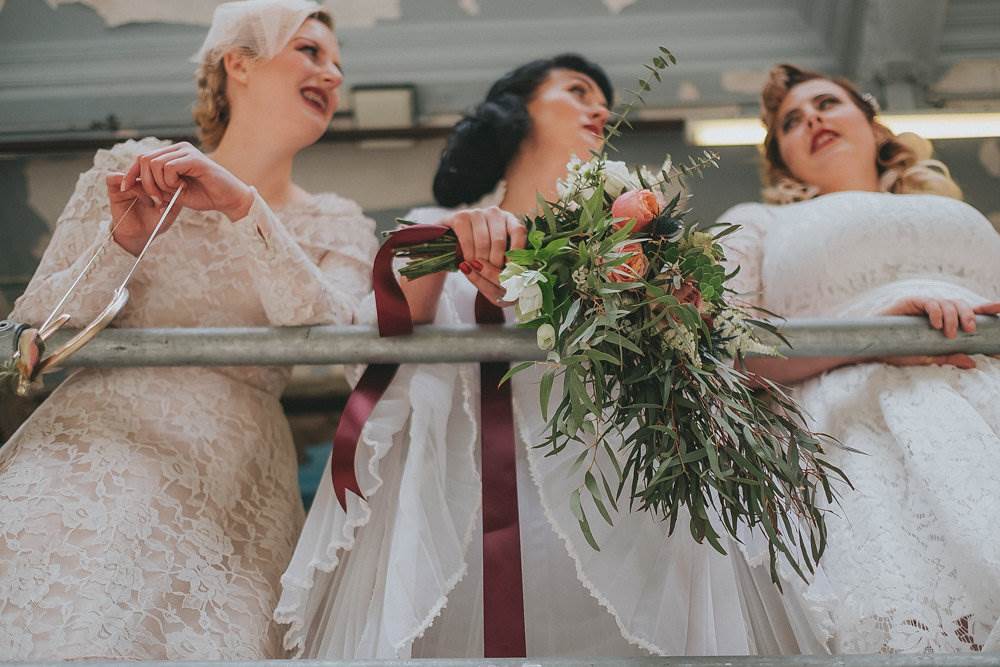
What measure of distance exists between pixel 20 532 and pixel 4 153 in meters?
2.55

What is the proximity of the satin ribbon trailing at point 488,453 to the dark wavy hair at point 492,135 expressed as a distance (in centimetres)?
105

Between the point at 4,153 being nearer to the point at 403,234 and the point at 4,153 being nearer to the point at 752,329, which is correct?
the point at 403,234

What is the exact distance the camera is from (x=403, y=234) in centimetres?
235

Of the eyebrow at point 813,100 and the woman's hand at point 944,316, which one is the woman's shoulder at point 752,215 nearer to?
the eyebrow at point 813,100

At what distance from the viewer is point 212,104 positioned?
3.21 m

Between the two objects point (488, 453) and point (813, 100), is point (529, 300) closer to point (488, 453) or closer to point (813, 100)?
point (488, 453)

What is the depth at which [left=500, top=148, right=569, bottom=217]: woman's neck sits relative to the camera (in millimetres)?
3309

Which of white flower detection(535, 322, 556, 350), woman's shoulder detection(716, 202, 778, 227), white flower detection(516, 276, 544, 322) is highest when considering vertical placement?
white flower detection(516, 276, 544, 322)

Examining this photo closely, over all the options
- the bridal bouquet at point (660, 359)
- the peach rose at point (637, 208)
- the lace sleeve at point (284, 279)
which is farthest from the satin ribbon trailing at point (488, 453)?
the peach rose at point (637, 208)

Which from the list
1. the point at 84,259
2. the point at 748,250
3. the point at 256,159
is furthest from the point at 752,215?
the point at 84,259

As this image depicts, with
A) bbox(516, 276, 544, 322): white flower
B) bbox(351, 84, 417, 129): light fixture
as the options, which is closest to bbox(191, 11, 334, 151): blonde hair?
bbox(351, 84, 417, 129): light fixture

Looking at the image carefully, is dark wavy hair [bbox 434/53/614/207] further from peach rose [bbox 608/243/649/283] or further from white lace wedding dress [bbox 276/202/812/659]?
peach rose [bbox 608/243/649/283]

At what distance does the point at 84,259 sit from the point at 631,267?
1.29 m

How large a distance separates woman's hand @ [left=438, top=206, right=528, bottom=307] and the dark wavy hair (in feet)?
3.77
